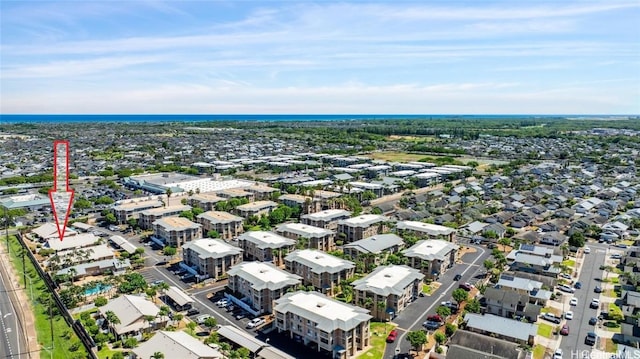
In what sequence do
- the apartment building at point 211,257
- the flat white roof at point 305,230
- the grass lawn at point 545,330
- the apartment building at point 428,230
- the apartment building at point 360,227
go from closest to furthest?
the grass lawn at point 545,330
the apartment building at point 211,257
the flat white roof at point 305,230
the apartment building at point 428,230
the apartment building at point 360,227

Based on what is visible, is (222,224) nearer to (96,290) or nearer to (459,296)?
(96,290)

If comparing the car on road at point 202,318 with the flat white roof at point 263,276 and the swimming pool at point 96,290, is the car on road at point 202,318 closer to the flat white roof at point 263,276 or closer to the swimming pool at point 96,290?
the flat white roof at point 263,276

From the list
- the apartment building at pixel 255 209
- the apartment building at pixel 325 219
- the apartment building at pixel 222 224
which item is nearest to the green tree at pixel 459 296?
the apartment building at pixel 325 219

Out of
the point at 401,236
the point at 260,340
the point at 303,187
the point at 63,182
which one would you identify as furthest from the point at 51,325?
the point at 303,187

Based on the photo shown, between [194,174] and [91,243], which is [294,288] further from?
[194,174]

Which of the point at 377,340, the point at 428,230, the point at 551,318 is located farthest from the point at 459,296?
the point at 428,230

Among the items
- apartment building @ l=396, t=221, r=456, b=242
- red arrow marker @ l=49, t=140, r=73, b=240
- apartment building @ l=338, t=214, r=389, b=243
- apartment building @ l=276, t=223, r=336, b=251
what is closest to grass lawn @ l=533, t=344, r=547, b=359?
apartment building @ l=396, t=221, r=456, b=242

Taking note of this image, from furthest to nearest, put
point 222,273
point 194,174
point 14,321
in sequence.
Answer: point 194,174 → point 222,273 → point 14,321

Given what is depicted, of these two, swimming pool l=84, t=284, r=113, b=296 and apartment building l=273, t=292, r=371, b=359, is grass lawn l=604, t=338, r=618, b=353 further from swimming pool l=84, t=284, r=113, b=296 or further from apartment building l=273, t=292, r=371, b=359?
swimming pool l=84, t=284, r=113, b=296
